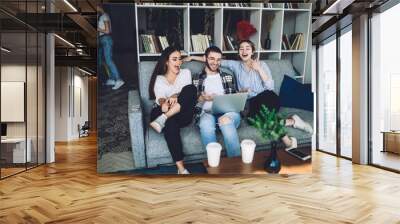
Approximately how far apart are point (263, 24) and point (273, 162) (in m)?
2.39

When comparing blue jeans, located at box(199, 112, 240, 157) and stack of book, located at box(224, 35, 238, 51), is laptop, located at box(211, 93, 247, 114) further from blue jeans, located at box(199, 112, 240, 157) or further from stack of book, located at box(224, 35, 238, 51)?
stack of book, located at box(224, 35, 238, 51)

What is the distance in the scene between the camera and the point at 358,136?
8078mm

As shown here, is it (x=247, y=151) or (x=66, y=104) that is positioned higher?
(x=66, y=104)

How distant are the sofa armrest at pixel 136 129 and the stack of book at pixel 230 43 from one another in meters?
1.74

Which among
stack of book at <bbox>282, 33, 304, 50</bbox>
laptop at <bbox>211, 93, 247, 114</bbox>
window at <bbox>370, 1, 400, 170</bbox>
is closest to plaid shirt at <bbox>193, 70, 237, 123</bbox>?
laptop at <bbox>211, 93, 247, 114</bbox>

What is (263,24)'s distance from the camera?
251 inches

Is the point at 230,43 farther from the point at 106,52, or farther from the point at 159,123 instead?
the point at 106,52

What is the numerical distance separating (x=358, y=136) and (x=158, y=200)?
525 cm

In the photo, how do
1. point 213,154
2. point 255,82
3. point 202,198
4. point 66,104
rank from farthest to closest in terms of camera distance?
1. point 66,104
2. point 255,82
3. point 213,154
4. point 202,198

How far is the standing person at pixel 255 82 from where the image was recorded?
20.9 feet

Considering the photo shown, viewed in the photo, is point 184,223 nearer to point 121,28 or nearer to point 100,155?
point 100,155

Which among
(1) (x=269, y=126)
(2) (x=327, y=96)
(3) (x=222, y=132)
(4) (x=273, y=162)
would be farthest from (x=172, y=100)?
(2) (x=327, y=96)

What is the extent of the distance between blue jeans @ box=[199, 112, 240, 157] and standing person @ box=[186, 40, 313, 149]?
1.33ft

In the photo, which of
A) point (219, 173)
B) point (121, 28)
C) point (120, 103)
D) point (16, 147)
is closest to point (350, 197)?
point (219, 173)
